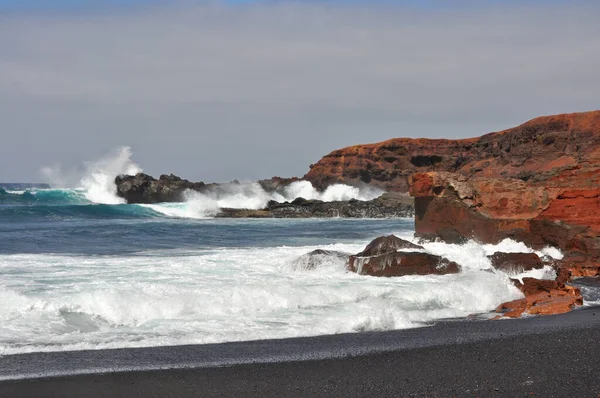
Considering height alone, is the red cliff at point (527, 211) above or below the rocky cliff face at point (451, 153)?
below

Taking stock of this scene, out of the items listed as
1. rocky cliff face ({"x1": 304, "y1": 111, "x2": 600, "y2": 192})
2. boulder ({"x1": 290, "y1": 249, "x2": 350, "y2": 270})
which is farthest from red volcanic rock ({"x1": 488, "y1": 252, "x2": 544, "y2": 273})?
rocky cliff face ({"x1": 304, "y1": 111, "x2": 600, "y2": 192})

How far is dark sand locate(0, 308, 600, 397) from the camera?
6.65 m

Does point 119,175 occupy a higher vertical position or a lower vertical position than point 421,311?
higher

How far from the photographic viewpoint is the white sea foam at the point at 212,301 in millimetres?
9555

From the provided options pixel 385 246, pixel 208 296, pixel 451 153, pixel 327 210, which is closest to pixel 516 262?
pixel 385 246

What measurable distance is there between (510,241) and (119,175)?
5749cm

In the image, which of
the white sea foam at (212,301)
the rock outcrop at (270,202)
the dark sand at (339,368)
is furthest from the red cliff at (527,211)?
the rock outcrop at (270,202)

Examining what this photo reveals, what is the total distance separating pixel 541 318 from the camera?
10.5 metres

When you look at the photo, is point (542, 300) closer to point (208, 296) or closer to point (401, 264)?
point (401, 264)

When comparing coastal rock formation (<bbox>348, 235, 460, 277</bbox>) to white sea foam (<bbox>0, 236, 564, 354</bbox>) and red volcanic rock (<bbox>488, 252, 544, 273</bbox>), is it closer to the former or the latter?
white sea foam (<bbox>0, 236, 564, 354</bbox>)

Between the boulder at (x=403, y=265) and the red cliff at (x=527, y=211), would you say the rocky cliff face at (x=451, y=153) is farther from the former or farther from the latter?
the boulder at (x=403, y=265)

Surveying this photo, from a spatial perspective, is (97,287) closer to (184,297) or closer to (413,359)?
(184,297)

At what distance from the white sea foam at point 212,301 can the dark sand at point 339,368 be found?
0.79 m

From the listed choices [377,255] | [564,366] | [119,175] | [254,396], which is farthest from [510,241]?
[119,175]
